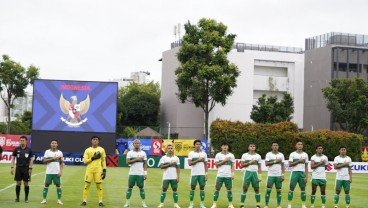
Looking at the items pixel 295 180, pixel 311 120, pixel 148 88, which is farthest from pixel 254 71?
pixel 295 180

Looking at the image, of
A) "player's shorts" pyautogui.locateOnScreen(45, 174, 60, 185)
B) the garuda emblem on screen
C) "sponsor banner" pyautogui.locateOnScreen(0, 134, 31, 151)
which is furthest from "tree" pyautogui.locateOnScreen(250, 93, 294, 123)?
"player's shorts" pyautogui.locateOnScreen(45, 174, 60, 185)

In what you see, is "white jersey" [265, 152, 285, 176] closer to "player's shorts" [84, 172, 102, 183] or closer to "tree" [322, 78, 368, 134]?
"player's shorts" [84, 172, 102, 183]

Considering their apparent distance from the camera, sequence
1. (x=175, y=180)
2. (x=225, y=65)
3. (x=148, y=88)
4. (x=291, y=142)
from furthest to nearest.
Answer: (x=148, y=88), (x=225, y=65), (x=291, y=142), (x=175, y=180)

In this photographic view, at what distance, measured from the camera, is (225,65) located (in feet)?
215

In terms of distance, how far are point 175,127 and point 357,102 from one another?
22.8 meters

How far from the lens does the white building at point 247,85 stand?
7612 cm

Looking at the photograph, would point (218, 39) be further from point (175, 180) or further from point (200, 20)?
point (175, 180)

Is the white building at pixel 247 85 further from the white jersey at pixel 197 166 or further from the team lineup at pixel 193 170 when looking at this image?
the white jersey at pixel 197 166

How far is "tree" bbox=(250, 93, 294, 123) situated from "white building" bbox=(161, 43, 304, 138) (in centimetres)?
426

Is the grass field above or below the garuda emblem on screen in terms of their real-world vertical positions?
below

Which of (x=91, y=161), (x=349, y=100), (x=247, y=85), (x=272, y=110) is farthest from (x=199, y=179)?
(x=247, y=85)

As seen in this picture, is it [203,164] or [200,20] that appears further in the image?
[200,20]

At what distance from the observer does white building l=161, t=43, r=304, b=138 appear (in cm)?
7612

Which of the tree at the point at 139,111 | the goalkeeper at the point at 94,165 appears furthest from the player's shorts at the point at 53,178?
the tree at the point at 139,111
